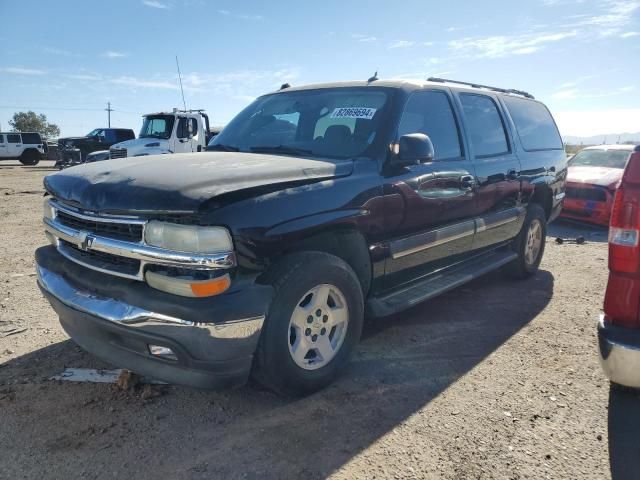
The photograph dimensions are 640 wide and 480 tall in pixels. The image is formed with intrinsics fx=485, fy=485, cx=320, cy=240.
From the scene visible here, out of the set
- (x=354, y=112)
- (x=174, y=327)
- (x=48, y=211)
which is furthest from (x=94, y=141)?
(x=174, y=327)

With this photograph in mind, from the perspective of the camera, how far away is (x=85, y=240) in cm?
264

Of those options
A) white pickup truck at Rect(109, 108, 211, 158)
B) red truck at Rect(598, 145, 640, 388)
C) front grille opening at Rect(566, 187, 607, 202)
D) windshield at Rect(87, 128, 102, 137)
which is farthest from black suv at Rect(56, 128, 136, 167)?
red truck at Rect(598, 145, 640, 388)

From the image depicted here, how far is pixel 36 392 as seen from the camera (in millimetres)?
2904

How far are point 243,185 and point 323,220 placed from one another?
51 cm

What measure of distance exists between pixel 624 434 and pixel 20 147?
32607 millimetres

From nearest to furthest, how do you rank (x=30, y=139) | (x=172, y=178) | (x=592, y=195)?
(x=172, y=178)
(x=592, y=195)
(x=30, y=139)

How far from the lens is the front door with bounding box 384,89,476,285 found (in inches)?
131

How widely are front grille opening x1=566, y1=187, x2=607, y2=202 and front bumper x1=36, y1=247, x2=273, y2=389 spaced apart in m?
8.21

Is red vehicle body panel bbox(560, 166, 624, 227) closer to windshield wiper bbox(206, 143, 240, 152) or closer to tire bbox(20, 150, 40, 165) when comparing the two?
windshield wiper bbox(206, 143, 240, 152)

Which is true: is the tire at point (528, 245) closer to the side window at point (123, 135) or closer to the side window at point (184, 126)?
the side window at point (184, 126)

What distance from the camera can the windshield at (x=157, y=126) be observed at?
14180 millimetres

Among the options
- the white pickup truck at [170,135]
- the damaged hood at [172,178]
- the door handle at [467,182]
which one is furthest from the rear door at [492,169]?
the white pickup truck at [170,135]

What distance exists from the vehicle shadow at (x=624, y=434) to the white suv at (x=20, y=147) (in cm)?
3215

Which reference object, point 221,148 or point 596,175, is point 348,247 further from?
point 596,175
